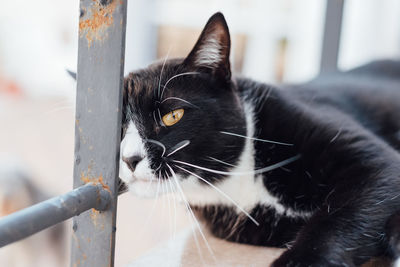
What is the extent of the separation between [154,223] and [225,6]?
2509mm

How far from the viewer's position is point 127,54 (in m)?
3.16

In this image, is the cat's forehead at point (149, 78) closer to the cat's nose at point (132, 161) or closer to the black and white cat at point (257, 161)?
the black and white cat at point (257, 161)

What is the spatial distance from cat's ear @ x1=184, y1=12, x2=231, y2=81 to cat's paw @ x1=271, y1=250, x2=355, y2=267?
14.1 inches

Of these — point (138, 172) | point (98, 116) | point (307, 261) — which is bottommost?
point (307, 261)

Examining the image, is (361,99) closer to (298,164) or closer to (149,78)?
(298,164)

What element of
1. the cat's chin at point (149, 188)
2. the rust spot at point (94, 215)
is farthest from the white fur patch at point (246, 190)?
the rust spot at point (94, 215)

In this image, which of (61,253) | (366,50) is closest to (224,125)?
(61,253)

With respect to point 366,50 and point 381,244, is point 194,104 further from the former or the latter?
point 366,50

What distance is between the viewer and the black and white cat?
769 millimetres

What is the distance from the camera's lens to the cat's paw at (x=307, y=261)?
71cm

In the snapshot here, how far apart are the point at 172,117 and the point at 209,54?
138 mm

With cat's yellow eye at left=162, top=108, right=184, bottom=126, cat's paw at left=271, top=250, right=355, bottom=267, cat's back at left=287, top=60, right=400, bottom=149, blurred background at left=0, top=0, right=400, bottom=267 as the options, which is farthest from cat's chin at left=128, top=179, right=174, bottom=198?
blurred background at left=0, top=0, right=400, bottom=267

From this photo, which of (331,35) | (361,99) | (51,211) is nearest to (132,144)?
(51,211)

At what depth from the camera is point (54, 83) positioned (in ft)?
13.2
